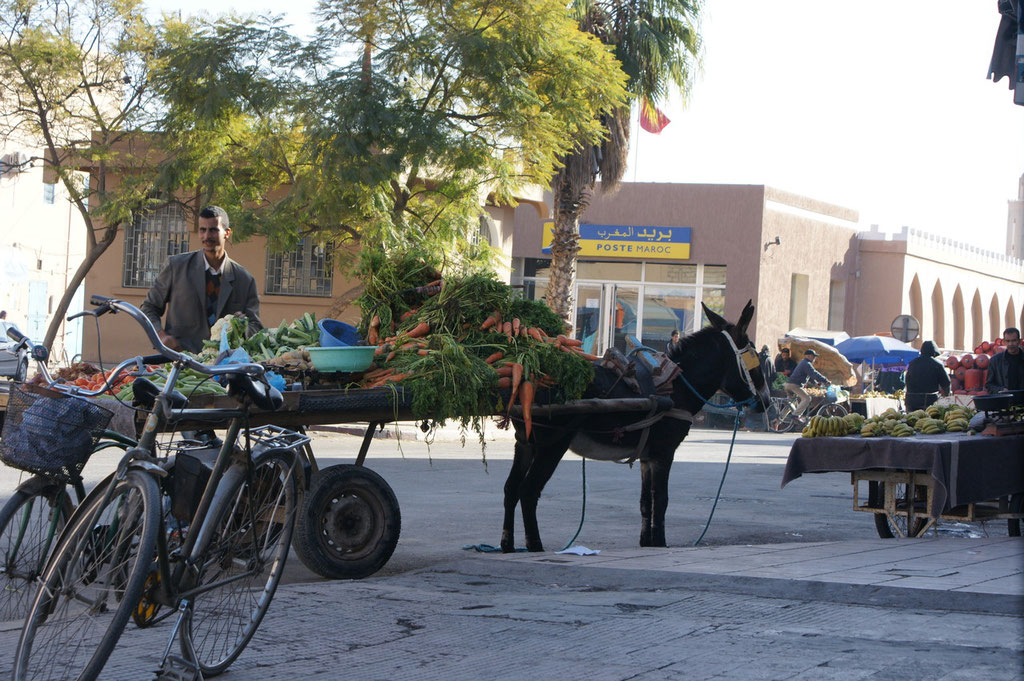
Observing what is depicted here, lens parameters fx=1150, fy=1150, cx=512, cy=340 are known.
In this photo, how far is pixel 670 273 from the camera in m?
36.8

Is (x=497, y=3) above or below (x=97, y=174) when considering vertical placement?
above

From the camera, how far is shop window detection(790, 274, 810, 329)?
3965cm

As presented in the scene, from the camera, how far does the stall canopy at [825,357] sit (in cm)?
3178

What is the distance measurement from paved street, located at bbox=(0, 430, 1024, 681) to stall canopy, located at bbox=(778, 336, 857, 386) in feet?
76.5

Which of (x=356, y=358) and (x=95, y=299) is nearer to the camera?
(x=95, y=299)

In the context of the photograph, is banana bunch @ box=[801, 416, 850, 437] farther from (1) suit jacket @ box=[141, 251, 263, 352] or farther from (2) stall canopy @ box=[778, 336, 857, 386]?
(2) stall canopy @ box=[778, 336, 857, 386]

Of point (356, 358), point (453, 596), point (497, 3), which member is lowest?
point (453, 596)

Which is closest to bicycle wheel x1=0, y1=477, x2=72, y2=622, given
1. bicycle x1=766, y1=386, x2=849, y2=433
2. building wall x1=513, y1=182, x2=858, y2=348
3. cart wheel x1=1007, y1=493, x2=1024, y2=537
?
cart wheel x1=1007, y1=493, x2=1024, y2=537

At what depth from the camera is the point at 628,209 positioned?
36.6 meters

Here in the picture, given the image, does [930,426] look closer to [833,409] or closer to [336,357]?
[336,357]

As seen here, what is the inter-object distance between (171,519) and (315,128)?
13.1m

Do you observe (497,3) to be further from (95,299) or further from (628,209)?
(628,209)

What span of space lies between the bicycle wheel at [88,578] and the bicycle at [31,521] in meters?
0.79

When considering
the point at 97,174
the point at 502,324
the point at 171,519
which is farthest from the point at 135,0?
the point at 171,519
